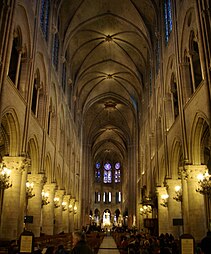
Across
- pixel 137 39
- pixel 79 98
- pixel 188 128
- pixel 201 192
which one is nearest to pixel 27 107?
pixel 188 128

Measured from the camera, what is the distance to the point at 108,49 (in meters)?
35.6

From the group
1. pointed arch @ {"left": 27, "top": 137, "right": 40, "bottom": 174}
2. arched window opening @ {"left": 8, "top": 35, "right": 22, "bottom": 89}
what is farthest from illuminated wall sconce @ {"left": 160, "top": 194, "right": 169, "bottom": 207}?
arched window opening @ {"left": 8, "top": 35, "right": 22, "bottom": 89}

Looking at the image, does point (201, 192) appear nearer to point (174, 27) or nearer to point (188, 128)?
point (188, 128)

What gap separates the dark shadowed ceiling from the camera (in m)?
28.4

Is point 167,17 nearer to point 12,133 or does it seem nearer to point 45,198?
point 12,133

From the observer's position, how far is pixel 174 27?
19.1 m

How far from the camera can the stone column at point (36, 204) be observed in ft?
62.7

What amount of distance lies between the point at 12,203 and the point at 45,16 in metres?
13.8

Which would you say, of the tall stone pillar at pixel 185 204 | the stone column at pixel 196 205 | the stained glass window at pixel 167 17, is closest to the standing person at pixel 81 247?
the stone column at pixel 196 205

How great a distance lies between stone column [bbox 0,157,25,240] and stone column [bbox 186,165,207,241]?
8.33 metres

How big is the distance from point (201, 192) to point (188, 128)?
3523 millimetres

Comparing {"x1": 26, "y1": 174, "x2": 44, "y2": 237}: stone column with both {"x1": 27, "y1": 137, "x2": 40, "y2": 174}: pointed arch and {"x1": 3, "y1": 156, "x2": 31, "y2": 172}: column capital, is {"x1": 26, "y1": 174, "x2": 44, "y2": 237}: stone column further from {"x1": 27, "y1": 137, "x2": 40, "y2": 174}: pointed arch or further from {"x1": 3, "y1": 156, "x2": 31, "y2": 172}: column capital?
{"x1": 3, "y1": 156, "x2": 31, "y2": 172}: column capital

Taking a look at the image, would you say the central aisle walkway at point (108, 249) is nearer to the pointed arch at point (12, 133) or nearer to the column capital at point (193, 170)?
the column capital at point (193, 170)

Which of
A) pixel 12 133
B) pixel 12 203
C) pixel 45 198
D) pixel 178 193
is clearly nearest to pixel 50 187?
pixel 45 198
